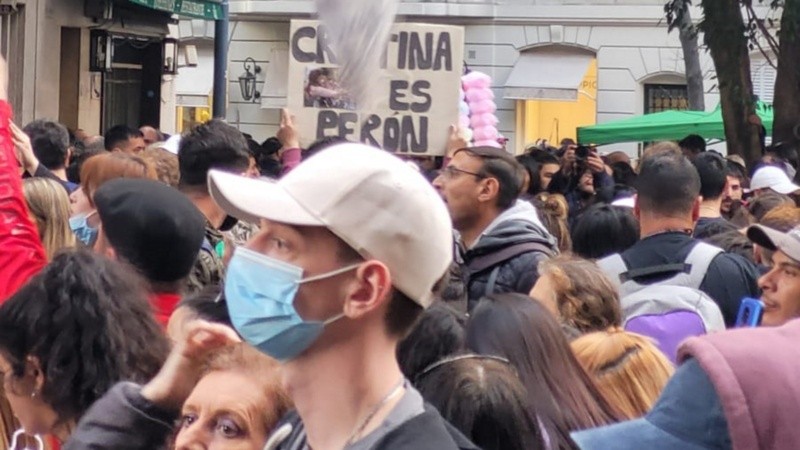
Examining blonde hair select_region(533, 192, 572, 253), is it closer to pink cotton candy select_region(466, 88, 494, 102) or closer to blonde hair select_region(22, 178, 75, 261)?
pink cotton candy select_region(466, 88, 494, 102)

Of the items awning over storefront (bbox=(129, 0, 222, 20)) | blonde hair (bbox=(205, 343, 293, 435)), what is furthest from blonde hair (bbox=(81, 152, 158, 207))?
awning over storefront (bbox=(129, 0, 222, 20))

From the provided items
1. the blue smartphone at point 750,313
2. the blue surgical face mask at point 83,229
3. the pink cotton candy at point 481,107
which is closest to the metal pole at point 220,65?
the pink cotton candy at point 481,107

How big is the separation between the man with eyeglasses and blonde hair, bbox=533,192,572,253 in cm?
149

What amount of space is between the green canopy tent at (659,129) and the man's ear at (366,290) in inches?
767

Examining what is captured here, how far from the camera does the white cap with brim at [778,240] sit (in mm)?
3451

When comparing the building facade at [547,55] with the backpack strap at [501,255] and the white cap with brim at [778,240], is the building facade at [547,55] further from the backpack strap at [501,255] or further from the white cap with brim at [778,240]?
the white cap with brim at [778,240]

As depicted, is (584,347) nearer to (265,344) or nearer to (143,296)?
(143,296)

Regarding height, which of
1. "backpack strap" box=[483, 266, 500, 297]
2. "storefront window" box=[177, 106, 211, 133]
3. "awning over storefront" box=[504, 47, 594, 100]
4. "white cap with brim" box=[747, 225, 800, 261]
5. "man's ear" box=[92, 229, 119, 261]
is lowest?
"backpack strap" box=[483, 266, 500, 297]

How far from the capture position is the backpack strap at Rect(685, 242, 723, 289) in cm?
591

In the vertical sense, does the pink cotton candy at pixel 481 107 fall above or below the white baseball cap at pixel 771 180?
above

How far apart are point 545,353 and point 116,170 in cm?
237

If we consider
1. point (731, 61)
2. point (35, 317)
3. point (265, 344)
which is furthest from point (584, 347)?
point (731, 61)

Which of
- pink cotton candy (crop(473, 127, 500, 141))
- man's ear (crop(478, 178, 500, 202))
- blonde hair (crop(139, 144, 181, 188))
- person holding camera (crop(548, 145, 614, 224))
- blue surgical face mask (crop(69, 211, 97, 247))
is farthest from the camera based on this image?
person holding camera (crop(548, 145, 614, 224))

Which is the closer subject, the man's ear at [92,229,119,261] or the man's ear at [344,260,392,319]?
the man's ear at [344,260,392,319]
